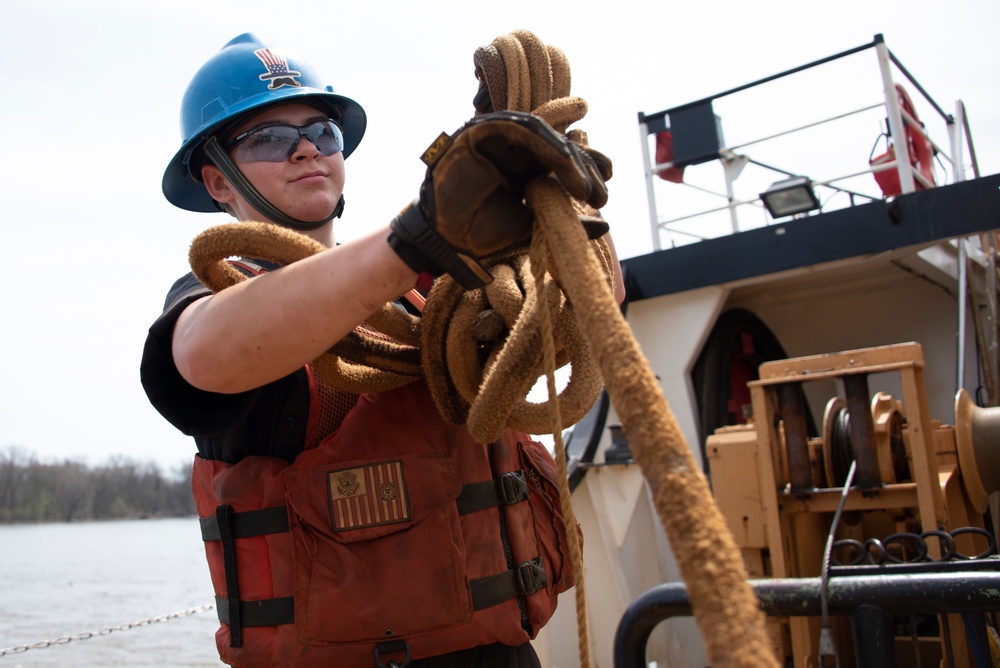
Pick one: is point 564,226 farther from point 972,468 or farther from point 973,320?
point 973,320

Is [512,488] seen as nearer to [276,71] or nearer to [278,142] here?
[278,142]

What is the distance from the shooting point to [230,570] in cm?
167

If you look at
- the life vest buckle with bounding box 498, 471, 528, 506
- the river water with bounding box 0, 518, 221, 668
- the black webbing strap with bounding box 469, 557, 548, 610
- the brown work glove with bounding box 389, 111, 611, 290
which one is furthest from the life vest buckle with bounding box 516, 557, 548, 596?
the river water with bounding box 0, 518, 221, 668

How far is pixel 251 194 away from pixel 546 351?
0.96 meters

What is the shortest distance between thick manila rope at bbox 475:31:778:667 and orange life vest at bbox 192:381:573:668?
470mm

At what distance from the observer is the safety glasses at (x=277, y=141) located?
192cm

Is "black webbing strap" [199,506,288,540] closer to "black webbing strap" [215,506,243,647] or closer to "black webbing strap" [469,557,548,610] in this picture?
"black webbing strap" [215,506,243,647]

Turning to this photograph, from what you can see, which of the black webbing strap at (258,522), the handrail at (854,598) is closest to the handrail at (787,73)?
the handrail at (854,598)

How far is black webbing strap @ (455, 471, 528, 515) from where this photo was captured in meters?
1.73

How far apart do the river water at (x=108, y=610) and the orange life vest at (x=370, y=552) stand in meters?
4.71

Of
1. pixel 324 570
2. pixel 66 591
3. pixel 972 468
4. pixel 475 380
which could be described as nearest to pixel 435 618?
pixel 324 570

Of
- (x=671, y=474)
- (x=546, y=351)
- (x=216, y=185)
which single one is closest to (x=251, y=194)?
(x=216, y=185)

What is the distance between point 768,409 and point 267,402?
9.27 ft

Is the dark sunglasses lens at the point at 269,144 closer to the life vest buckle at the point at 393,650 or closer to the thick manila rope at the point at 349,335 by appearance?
the thick manila rope at the point at 349,335
